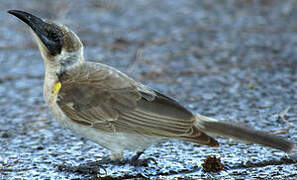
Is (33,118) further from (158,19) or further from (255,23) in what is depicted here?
(255,23)

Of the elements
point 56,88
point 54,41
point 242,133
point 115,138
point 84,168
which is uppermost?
point 54,41

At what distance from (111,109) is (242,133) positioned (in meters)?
1.03

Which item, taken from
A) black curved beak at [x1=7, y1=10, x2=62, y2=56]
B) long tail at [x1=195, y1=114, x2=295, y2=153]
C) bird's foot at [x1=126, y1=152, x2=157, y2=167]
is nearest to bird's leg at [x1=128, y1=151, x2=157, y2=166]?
bird's foot at [x1=126, y1=152, x2=157, y2=167]

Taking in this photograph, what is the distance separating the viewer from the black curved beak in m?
4.46

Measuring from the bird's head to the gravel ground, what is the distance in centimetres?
67

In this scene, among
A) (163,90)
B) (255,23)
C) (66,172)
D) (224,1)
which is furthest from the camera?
(224,1)

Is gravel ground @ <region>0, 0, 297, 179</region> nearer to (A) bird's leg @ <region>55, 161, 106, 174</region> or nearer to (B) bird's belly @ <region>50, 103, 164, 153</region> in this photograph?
(A) bird's leg @ <region>55, 161, 106, 174</region>

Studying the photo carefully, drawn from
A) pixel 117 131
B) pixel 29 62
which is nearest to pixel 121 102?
pixel 117 131

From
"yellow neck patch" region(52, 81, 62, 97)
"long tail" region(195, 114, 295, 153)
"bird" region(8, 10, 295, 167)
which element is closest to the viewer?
"long tail" region(195, 114, 295, 153)

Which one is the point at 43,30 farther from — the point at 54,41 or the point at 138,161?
the point at 138,161

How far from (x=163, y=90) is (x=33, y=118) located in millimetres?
1375

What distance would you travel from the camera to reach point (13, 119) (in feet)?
16.6

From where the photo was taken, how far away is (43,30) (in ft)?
14.7

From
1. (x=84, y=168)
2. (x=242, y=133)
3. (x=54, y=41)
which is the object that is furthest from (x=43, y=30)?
(x=242, y=133)
